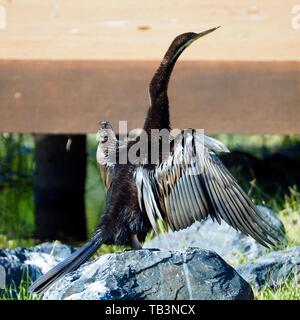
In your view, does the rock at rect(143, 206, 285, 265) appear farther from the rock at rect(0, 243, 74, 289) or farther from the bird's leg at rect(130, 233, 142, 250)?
the bird's leg at rect(130, 233, 142, 250)

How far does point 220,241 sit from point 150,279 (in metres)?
1.79

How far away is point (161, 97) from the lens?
4.61 meters

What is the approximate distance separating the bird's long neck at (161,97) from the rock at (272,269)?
3.15 feet

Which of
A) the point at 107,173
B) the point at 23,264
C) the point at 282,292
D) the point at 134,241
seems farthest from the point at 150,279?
the point at 23,264

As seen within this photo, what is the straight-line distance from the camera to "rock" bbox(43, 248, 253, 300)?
4.10m

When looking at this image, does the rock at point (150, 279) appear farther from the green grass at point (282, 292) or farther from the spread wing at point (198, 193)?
the green grass at point (282, 292)

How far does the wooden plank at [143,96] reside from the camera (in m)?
5.83

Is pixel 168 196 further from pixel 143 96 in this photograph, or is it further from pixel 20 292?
pixel 143 96
